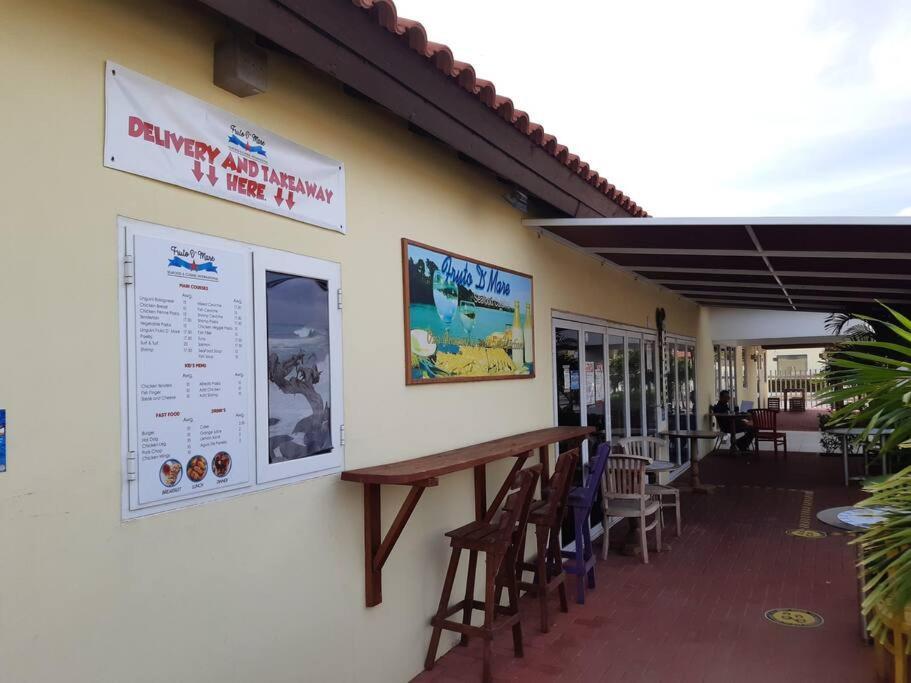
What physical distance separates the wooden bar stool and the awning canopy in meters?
2.19

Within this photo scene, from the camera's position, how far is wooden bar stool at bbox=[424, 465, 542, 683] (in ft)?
11.1

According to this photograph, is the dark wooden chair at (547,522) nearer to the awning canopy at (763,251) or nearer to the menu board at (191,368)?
the awning canopy at (763,251)

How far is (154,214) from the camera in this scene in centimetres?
224

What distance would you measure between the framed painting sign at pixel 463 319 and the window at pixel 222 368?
69 centimetres

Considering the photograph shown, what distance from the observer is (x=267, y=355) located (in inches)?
104

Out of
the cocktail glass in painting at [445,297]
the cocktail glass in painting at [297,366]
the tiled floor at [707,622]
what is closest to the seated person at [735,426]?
the tiled floor at [707,622]

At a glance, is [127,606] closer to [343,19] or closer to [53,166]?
[53,166]

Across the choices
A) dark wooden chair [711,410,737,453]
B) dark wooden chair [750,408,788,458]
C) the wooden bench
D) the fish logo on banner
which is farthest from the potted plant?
dark wooden chair [750,408,788,458]

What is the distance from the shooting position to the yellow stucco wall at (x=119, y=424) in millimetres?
1859

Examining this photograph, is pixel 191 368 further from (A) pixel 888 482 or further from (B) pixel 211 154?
(A) pixel 888 482

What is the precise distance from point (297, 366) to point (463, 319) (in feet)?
4.88

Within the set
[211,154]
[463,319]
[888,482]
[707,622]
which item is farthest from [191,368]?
[707,622]

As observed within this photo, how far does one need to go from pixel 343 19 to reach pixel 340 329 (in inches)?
51.3

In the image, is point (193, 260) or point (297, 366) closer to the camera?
point (193, 260)
